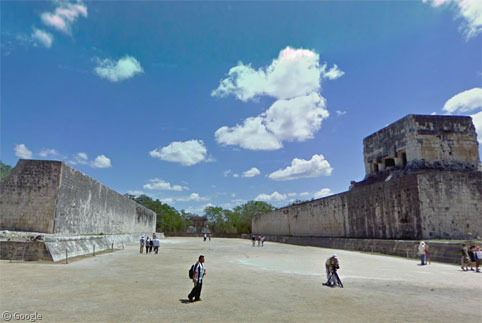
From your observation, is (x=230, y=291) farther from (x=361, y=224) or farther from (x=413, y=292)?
(x=361, y=224)

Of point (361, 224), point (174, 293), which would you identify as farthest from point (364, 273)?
point (361, 224)

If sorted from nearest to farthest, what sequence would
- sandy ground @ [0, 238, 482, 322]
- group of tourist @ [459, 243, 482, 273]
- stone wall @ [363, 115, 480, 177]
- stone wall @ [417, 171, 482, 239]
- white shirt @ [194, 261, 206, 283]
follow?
1. sandy ground @ [0, 238, 482, 322]
2. white shirt @ [194, 261, 206, 283]
3. group of tourist @ [459, 243, 482, 273]
4. stone wall @ [417, 171, 482, 239]
5. stone wall @ [363, 115, 480, 177]

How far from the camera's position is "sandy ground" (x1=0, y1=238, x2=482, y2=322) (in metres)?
4.51

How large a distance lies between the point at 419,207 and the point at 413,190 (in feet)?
2.81

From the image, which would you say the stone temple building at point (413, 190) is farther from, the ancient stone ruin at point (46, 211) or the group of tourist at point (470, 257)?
the ancient stone ruin at point (46, 211)

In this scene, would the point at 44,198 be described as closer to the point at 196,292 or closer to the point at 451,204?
the point at 196,292

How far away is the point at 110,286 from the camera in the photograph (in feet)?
21.5

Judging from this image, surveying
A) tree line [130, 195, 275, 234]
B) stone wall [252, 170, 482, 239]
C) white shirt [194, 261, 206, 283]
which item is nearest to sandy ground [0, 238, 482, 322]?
white shirt [194, 261, 206, 283]

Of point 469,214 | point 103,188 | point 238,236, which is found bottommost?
point 238,236

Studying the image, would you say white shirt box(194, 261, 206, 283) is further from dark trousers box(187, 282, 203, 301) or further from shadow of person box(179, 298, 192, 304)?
shadow of person box(179, 298, 192, 304)

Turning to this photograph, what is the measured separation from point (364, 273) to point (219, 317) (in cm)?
608

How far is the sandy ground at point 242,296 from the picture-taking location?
178 inches

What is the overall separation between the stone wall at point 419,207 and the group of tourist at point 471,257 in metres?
3.69

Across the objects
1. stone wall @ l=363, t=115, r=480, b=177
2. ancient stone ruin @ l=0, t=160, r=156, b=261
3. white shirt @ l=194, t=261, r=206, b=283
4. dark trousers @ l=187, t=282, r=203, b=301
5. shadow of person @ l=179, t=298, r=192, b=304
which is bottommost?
shadow of person @ l=179, t=298, r=192, b=304
